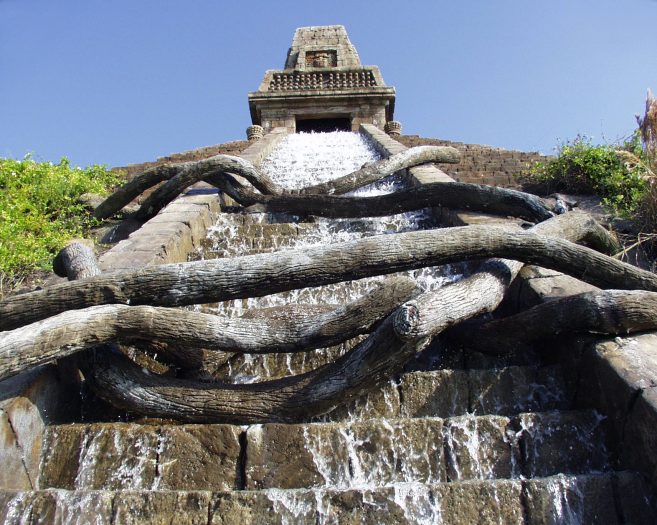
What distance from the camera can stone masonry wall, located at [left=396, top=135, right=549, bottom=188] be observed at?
8570 millimetres

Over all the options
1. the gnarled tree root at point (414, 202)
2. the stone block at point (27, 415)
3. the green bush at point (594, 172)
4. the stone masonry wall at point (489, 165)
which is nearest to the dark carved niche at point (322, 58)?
the stone masonry wall at point (489, 165)

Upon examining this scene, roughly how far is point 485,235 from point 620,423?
1.50m

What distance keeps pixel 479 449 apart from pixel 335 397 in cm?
84

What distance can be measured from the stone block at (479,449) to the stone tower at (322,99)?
1288cm

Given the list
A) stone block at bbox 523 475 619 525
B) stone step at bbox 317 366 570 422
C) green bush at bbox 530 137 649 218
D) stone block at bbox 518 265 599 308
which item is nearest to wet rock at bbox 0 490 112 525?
stone step at bbox 317 366 570 422

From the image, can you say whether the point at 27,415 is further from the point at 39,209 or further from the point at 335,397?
the point at 39,209

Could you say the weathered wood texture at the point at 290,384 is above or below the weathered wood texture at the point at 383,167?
below

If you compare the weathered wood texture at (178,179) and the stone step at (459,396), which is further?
the weathered wood texture at (178,179)

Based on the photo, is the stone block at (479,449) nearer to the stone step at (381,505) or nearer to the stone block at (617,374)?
the stone step at (381,505)

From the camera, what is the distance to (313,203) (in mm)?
6672

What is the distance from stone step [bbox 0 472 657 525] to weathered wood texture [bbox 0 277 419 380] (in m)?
0.80

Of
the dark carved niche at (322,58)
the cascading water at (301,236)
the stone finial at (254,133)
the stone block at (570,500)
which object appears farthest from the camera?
the dark carved niche at (322,58)

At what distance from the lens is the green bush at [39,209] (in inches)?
240

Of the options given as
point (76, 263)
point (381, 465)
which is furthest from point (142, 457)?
point (76, 263)
